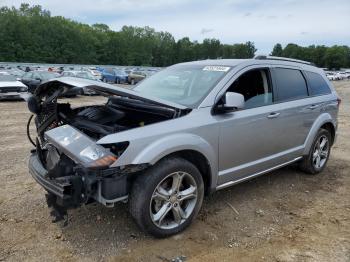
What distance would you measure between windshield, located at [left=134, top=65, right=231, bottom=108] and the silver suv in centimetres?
2

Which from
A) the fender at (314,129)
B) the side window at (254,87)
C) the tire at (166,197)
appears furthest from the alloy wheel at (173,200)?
the fender at (314,129)

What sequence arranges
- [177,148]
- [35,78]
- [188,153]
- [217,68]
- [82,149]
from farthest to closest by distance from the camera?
[35,78]
[217,68]
[188,153]
[177,148]
[82,149]

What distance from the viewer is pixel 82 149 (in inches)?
136

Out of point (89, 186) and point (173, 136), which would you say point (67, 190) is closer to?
point (89, 186)

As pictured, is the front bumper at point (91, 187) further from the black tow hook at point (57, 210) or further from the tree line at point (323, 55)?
the tree line at point (323, 55)

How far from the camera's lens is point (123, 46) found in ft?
388

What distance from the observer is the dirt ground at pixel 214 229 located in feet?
11.7

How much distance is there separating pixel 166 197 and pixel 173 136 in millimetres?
608

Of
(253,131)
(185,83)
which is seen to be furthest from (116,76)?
(253,131)

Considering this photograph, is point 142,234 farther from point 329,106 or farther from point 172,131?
point 329,106

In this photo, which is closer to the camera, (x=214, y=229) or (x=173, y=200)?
(x=173, y=200)

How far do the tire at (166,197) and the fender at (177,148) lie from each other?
0.14 m

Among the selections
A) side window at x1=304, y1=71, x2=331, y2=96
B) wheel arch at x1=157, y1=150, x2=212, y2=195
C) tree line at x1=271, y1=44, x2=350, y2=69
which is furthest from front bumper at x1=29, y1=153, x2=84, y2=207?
tree line at x1=271, y1=44, x2=350, y2=69

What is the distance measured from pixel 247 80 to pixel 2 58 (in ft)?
323
